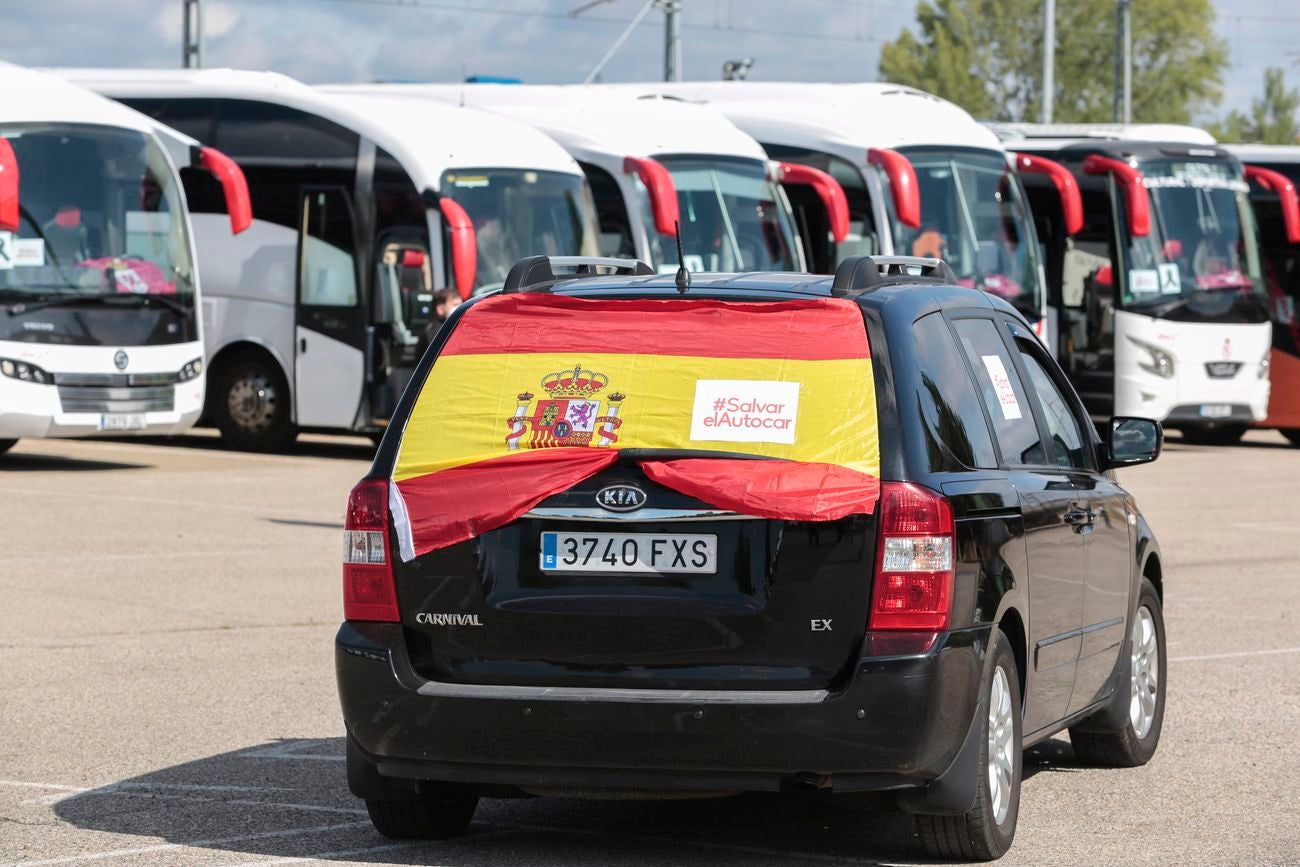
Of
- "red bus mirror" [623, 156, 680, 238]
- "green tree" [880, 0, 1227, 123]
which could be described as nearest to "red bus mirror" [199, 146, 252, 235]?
"red bus mirror" [623, 156, 680, 238]

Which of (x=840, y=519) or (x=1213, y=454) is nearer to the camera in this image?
(x=840, y=519)

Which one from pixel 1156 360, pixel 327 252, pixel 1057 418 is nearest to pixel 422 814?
pixel 1057 418

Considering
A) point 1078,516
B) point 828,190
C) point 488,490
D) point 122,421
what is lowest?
point 122,421

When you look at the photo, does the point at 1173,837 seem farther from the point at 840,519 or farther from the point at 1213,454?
the point at 1213,454

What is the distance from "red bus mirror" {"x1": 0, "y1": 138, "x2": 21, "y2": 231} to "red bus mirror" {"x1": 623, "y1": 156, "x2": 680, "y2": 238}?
6.70 metres

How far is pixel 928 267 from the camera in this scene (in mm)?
7422

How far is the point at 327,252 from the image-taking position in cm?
2380

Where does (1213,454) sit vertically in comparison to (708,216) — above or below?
below

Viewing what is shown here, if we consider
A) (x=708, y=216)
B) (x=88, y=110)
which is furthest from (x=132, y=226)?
(x=708, y=216)

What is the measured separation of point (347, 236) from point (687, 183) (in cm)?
405

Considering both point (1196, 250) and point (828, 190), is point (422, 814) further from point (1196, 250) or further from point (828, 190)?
point (1196, 250)

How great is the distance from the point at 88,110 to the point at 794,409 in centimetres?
1684

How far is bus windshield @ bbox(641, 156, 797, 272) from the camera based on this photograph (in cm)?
2567

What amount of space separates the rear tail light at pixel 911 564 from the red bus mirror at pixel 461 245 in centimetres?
1556
